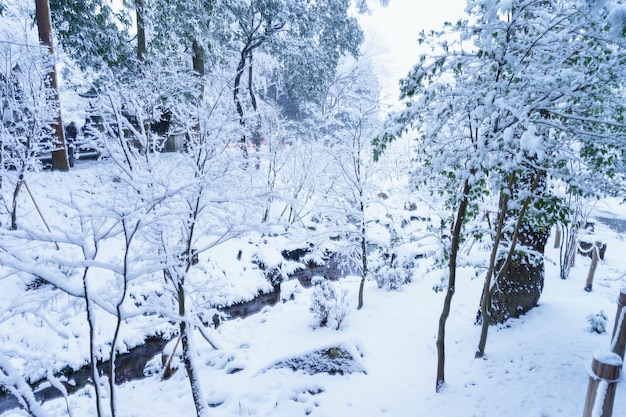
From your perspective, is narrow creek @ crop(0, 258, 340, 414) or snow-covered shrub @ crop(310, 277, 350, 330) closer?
narrow creek @ crop(0, 258, 340, 414)

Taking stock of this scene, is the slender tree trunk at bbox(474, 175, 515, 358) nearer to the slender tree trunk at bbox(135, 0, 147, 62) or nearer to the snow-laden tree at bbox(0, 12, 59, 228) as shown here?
the snow-laden tree at bbox(0, 12, 59, 228)

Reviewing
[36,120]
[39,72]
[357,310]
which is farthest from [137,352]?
[39,72]

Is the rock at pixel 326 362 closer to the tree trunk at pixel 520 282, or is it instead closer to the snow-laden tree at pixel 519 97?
the snow-laden tree at pixel 519 97

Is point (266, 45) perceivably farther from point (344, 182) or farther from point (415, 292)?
point (415, 292)

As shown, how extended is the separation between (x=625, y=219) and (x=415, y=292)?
1518cm

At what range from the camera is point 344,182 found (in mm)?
9945

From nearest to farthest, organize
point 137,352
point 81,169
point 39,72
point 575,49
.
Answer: point 575,49, point 137,352, point 39,72, point 81,169

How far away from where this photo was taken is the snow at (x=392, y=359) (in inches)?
158

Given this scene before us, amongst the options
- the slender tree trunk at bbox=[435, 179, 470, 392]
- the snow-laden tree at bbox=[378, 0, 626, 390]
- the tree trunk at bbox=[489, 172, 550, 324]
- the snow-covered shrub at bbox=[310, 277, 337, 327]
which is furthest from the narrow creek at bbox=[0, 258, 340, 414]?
the snow-laden tree at bbox=[378, 0, 626, 390]

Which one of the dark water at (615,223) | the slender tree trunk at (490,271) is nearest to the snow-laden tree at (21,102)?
the slender tree trunk at (490,271)

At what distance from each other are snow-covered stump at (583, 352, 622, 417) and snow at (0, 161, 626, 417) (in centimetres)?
3

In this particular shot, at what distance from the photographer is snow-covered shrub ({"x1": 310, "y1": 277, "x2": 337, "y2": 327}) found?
26.3 feet

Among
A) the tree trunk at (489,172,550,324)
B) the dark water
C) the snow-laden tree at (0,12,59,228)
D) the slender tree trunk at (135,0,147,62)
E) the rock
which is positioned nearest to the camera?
the tree trunk at (489,172,550,324)

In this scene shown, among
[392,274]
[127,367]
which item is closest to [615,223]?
[392,274]
